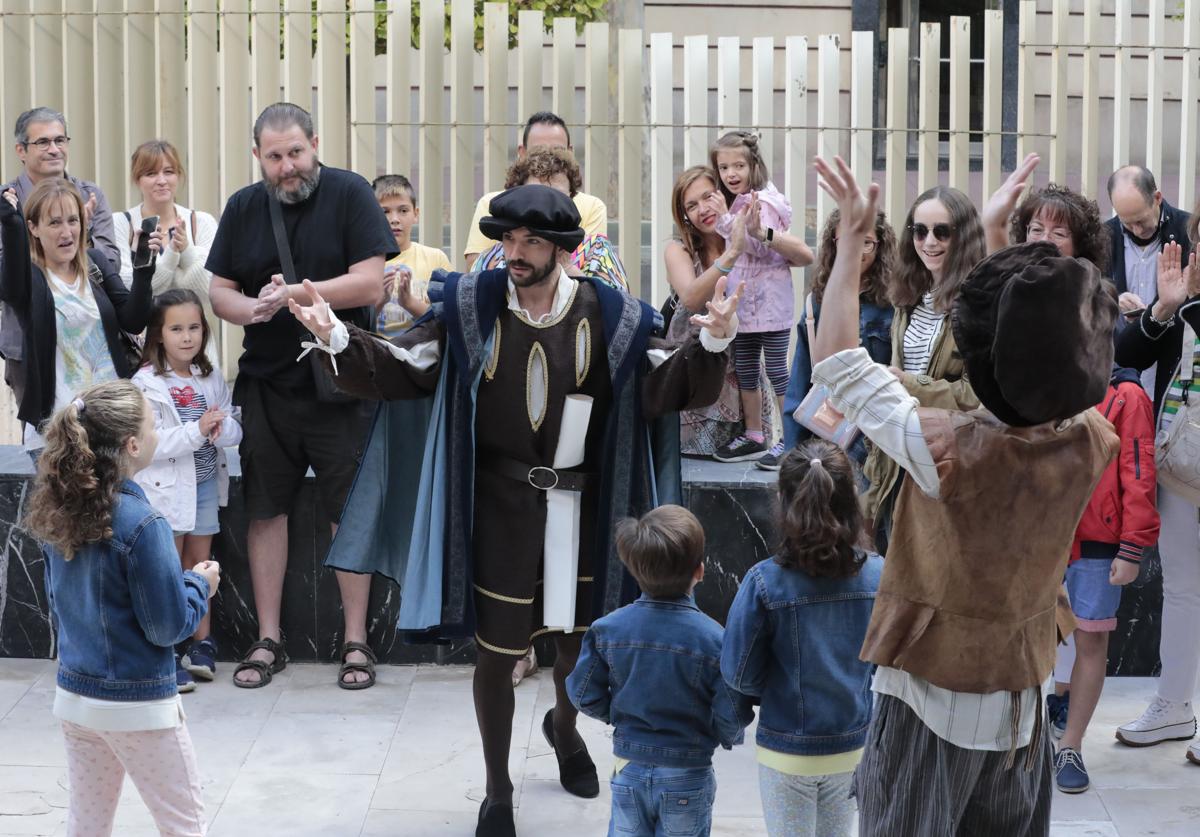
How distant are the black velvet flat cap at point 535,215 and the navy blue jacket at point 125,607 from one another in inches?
48.2

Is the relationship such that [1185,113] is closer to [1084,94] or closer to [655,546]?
[1084,94]

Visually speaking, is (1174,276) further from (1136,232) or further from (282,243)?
(282,243)

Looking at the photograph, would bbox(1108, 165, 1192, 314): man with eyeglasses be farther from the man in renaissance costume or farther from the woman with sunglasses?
the man in renaissance costume

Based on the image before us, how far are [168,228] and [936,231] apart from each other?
3100 mm

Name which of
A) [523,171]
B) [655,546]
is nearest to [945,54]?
[523,171]

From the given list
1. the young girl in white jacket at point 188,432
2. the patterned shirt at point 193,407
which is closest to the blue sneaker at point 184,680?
the young girl in white jacket at point 188,432

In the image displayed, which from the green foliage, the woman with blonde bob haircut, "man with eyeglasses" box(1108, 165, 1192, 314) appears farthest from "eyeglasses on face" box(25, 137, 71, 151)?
the green foliage

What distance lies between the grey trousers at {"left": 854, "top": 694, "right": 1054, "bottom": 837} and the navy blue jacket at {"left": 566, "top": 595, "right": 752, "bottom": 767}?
1.93 feet

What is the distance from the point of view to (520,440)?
454cm

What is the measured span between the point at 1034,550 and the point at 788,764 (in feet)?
3.21

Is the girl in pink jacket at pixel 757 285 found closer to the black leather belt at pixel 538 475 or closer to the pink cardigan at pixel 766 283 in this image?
the pink cardigan at pixel 766 283

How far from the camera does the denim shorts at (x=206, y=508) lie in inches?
233

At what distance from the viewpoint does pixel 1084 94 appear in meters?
8.55

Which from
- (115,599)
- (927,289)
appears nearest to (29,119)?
(115,599)
